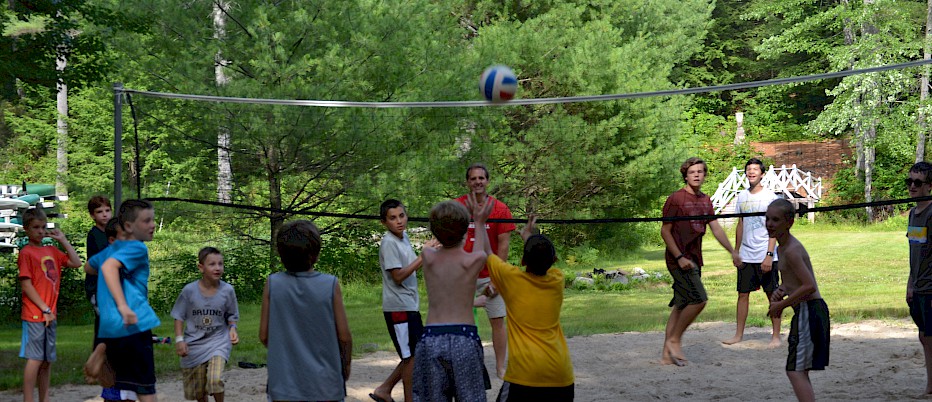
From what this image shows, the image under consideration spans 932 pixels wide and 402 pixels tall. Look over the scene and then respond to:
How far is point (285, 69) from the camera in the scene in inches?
504

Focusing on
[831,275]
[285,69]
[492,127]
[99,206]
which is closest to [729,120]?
[831,275]

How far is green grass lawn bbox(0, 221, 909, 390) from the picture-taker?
8.52 metres

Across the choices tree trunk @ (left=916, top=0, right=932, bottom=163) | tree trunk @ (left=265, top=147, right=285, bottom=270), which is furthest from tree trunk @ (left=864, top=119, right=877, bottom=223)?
tree trunk @ (left=265, top=147, right=285, bottom=270)

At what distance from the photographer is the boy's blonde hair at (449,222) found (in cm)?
439

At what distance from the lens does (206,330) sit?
5523 mm

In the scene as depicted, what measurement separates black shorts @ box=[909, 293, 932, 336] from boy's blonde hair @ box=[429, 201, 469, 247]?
355 cm

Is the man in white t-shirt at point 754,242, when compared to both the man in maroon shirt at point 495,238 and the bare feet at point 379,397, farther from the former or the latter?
the bare feet at point 379,397

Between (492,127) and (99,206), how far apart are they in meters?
9.23

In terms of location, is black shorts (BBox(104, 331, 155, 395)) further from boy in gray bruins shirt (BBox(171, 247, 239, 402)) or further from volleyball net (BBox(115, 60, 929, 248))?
volleyball net (BBox(115, 60, 929, 248))

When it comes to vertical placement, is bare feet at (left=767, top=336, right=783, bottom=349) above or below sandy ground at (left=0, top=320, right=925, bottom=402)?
above

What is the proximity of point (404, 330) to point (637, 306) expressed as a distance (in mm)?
7470

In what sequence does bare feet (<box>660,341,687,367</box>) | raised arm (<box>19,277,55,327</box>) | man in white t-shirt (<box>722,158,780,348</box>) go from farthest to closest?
man in white t-shirt (<box>722,158,780,348</box>) → bare feet (<box>660,341,687,367</box>) → raised arm (<box>19,277,55,327</box>)

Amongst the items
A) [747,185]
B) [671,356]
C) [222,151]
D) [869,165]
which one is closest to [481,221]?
[671,356]

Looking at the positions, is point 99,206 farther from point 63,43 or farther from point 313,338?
point 63,43
